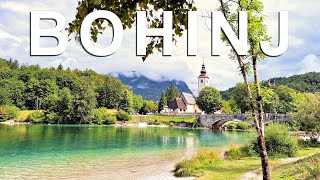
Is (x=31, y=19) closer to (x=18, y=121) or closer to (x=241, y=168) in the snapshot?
(x=241, y=168)

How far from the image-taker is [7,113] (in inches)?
3910

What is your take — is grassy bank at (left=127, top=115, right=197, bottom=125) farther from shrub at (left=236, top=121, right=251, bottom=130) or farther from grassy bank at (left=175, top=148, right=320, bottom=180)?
grassy bank at (left=175, top=148, right=320, bottom=180)

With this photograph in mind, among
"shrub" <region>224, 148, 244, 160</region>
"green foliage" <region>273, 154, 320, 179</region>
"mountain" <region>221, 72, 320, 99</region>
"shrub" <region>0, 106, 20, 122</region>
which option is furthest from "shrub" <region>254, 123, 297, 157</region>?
"mountain" <region>221, 72, 320, 99</region>

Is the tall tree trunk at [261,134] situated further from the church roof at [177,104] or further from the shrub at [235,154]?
the church roof at [177,104]

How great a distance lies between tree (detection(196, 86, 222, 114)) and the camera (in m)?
104

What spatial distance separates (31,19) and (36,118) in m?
98.6

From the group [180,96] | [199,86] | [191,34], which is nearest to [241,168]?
[191,34]

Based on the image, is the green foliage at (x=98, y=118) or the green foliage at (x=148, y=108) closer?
the green foliage at (x=98, y=118)

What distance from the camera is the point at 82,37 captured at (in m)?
4.51

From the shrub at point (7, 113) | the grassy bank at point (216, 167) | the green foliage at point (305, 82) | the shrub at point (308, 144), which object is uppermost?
the green foliage at point (305, 82)

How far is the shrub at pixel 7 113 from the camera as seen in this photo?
98188mm

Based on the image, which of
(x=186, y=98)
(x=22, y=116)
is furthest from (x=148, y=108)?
(x=22, y=116)

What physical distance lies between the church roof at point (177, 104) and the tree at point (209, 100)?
17516 millimetres

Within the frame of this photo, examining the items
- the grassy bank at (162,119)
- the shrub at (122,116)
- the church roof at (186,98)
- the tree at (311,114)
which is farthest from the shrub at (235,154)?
the church roof at (186,98)
